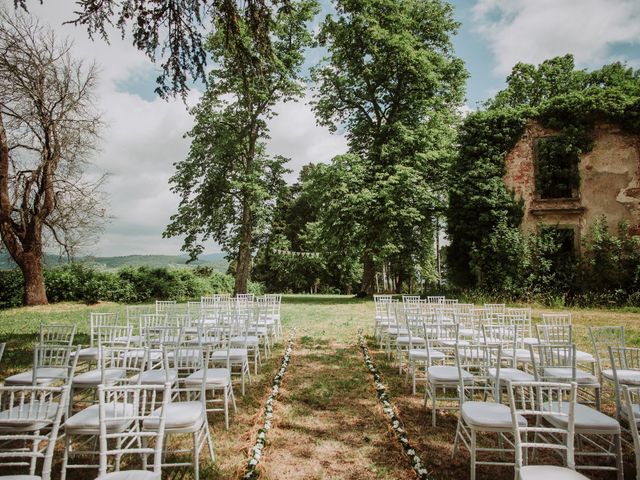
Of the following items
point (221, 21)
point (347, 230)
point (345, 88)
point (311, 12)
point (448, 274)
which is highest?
point (311, 12)

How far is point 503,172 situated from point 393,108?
794 centimetres

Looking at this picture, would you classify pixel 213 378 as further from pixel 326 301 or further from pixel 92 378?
pixel 326 301

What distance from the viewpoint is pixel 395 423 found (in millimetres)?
4703

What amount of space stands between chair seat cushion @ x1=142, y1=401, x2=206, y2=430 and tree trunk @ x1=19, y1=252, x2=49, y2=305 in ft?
61.1

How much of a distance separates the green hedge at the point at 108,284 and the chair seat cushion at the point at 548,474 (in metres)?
21.4

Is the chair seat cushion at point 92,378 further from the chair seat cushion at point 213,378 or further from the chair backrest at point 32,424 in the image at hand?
the chair seat cushion at point 213,378

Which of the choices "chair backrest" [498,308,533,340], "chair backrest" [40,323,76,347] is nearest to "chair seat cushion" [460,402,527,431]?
"chair backrest" [498,308,533,340]

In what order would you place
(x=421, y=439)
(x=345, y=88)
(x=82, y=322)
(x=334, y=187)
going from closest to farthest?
(x=421, y=439) < (x=82, y=322) < (x=334, y=187) < (x=345, y=88)

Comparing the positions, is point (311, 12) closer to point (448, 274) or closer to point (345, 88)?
point (345, 88)

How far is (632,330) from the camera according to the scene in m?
10.4

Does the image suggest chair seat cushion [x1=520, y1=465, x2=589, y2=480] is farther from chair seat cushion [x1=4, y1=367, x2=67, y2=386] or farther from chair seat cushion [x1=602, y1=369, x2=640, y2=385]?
chair seat cushion [x1=4, y1=367, x2=67, y2=386]

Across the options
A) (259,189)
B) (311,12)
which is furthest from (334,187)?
(311,12)

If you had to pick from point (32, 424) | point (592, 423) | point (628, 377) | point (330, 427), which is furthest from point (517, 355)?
point (32, 424)

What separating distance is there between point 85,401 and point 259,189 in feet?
53.8
